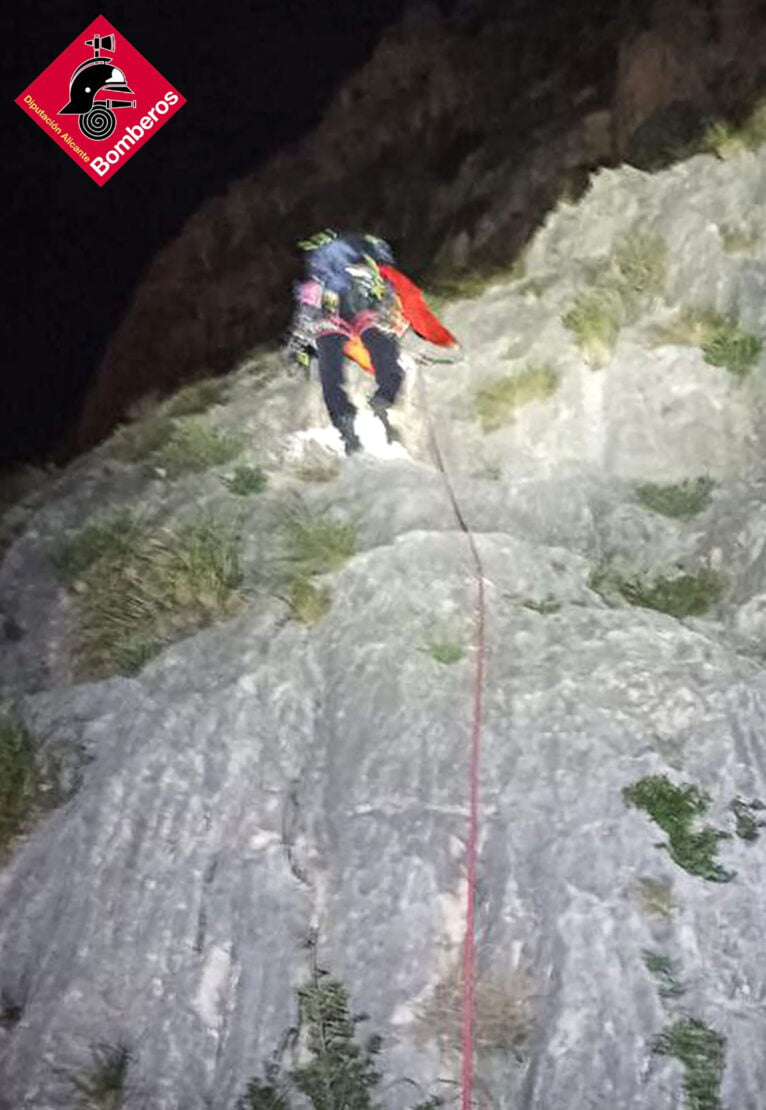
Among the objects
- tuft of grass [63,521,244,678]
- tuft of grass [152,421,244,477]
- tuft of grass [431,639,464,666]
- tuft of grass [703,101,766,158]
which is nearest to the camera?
tuft of grass [431,639,464,666]

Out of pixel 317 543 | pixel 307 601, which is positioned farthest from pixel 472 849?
pixel 317 543

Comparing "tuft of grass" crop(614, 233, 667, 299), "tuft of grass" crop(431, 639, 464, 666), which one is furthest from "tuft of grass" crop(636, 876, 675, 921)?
"tuft of grass" crop(614, 233, 667, 299)

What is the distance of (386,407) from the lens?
9.70m

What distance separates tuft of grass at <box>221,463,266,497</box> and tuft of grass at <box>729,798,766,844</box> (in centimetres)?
474

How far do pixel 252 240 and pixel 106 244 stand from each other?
3835 mm

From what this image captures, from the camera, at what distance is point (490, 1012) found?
5.42 meters

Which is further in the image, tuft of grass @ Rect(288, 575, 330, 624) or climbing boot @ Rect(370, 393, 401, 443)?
climbing boot @ Rect(370, 393, 401, 443)

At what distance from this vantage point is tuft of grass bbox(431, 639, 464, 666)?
712cm

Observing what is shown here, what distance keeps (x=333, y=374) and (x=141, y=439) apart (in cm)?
225

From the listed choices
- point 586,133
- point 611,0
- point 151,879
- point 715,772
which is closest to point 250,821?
point 151,879

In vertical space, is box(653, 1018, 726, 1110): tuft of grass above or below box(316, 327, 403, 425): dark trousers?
below

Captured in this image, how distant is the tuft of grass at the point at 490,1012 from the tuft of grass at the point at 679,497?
4.05m

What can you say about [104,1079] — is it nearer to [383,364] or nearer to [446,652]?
[446,652]

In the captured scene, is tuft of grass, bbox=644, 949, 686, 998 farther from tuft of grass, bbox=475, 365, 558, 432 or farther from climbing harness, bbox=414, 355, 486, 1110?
tuft of grass, bbox=475, 365, 558, 432
